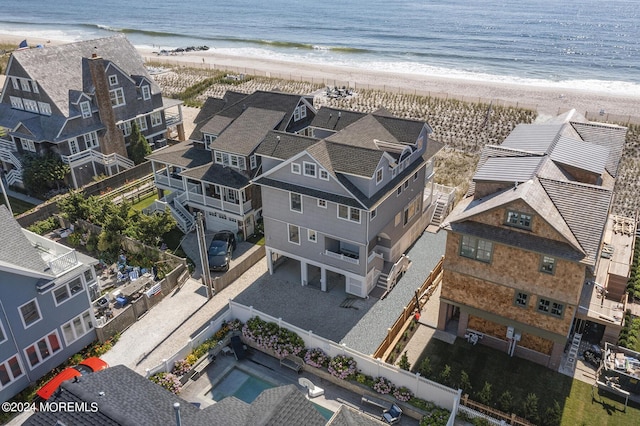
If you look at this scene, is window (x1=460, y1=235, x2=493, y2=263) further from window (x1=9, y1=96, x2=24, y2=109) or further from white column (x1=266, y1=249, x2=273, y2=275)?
window (x1=9, y1=96, x2=24, y2=109)

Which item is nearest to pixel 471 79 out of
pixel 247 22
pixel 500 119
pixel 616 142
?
pixel 500 119

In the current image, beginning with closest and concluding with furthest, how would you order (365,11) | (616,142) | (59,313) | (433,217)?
(59,313)
(616,142)
(433,217)
(365,11)

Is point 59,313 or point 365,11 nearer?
point 59,313

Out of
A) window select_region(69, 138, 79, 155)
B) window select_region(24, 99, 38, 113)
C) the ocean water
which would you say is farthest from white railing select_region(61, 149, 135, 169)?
the ocean water

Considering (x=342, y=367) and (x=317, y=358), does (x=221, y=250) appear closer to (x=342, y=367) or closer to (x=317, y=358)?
(x=317, y=358)

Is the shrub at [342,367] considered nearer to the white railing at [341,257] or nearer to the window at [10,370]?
the white railing at [341,257]

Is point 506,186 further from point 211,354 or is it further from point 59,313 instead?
point 59,313

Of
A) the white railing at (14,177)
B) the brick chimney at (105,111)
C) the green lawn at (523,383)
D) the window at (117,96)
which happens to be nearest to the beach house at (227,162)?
the brick chimney at (105,111)

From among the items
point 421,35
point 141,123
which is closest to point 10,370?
point 141,123
